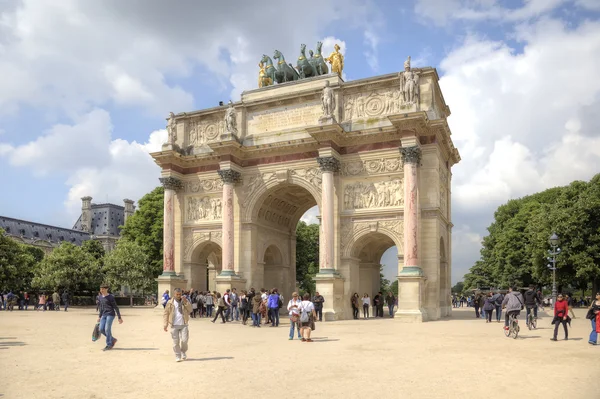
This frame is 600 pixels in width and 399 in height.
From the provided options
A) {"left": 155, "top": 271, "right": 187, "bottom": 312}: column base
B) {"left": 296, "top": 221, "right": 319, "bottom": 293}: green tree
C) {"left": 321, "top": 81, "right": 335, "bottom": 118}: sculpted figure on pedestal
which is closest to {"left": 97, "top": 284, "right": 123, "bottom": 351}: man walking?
{"left": 321, "top": 81, "right": 335, "bottom": 118}: sculpted figure on pedestal

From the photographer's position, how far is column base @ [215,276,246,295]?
114 feet

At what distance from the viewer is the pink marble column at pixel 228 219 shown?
35.5m

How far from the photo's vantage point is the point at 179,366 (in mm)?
12602

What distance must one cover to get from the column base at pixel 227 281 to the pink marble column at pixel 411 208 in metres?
10.5

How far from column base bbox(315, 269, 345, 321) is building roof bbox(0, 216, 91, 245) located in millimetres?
97330

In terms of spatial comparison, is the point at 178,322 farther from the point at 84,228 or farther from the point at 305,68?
the point at 84,228

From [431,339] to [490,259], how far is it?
181 feet

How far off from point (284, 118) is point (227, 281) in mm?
10819

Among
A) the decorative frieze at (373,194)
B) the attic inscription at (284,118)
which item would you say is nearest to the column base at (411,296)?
the decorative frieze at (373,194)

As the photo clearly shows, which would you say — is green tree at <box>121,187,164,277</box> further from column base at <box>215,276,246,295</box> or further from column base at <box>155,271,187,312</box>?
column base at <box>215,276,246,295</box>

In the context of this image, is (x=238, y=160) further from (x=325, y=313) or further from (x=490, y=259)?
(x=490, y=259)

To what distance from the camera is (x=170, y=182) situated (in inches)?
1528

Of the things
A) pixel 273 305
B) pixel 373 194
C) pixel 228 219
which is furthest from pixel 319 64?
pixel 273 305

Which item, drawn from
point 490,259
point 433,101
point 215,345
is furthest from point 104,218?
point 215,345
